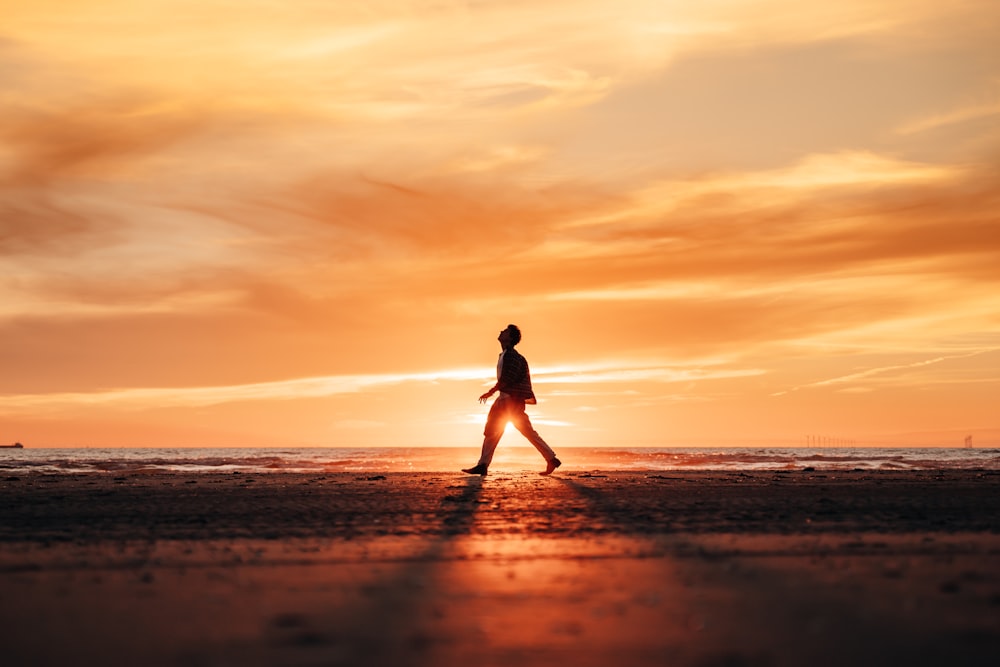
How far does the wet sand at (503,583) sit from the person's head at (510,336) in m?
8.69

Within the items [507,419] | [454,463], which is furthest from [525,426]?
[454,463]

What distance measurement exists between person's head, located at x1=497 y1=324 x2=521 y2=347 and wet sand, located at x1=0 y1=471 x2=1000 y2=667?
8.69m

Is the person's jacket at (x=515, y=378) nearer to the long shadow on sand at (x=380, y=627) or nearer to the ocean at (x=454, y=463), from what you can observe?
the ocean at (x=454, y=463)

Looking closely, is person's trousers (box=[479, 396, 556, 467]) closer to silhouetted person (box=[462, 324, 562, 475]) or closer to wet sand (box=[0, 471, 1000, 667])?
silhouetted person (box=[462, 324, 562, 475])

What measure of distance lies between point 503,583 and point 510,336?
1479 centimetres

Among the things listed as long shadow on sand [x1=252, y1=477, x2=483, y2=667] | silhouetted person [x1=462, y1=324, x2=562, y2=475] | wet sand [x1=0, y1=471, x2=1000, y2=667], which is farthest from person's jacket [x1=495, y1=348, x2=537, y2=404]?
long shadow on sand [x1=252, y1=477, x2=483, y2=667]

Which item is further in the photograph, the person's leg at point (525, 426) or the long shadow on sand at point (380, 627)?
the person's leg at point (525, 426)

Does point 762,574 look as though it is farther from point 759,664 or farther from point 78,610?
point 78,610

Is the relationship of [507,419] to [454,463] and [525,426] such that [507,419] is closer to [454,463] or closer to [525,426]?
[525,426]

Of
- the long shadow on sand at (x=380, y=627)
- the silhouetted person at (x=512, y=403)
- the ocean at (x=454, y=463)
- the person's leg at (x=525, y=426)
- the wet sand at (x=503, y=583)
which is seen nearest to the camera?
the long shadow on sand at (x=380, y=627)

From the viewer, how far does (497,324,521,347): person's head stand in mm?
Answer: 20781

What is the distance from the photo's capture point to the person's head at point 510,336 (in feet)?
68.2

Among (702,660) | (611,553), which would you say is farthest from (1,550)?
(702,660)

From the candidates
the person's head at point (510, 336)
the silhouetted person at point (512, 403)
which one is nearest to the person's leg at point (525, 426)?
the silhouetted person at point (512, 403)
